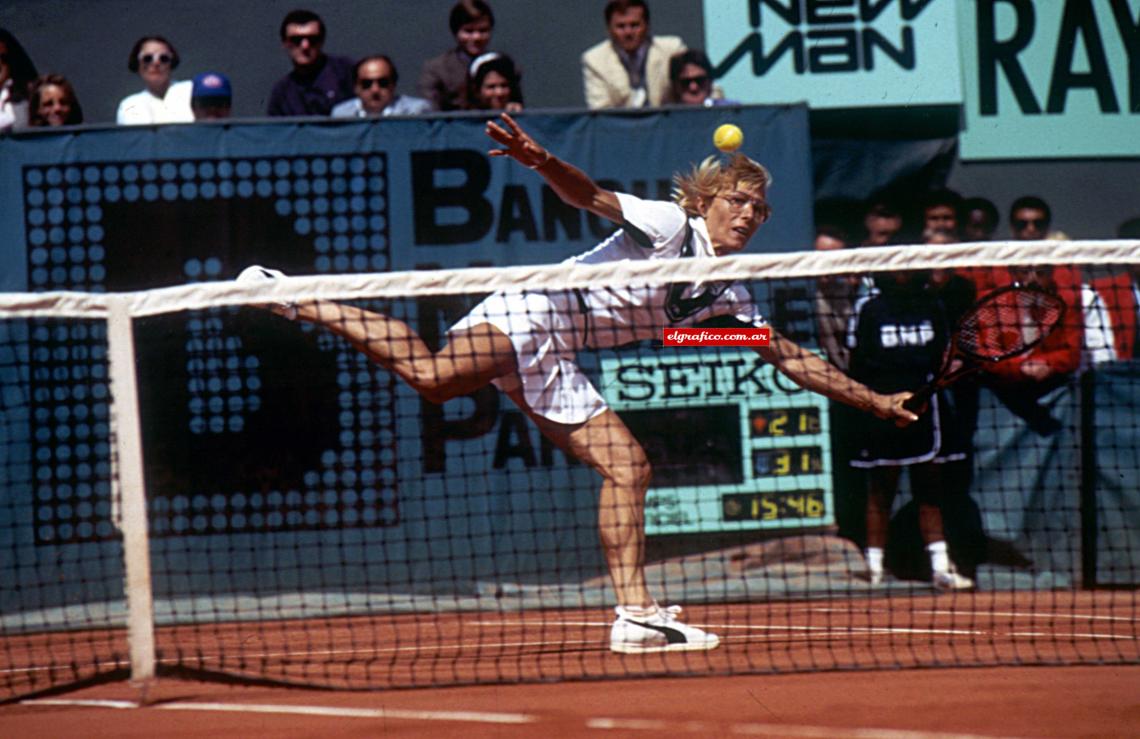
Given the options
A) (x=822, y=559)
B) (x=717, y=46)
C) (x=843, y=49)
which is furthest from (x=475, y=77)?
(x=822, y=559)

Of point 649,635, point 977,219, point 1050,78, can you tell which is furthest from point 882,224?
point 649,635

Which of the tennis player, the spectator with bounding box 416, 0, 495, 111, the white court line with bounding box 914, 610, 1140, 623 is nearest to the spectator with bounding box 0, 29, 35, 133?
the spectator with bounding box 416, 0, 495, 111

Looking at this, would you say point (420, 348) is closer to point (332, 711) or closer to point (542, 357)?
point (542, 357)

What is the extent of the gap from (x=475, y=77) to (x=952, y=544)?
341cm

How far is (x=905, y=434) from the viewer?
7047 mm

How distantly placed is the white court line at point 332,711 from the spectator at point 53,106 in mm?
3556

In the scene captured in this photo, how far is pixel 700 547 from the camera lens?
7.04 metres

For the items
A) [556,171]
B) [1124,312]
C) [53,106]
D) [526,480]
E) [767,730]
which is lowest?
[767,730]

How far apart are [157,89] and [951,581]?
4945 mm

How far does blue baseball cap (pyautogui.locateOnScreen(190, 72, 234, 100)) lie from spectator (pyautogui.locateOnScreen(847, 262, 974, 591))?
11.3ft

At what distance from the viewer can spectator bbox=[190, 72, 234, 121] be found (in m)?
7.33

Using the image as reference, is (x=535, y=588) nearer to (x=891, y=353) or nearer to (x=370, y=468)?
(x=370, y=468)

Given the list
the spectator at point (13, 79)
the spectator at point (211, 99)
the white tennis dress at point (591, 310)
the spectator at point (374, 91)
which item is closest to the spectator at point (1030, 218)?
the white tennis dress at point (591, 310)

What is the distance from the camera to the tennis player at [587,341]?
5.04 meters
